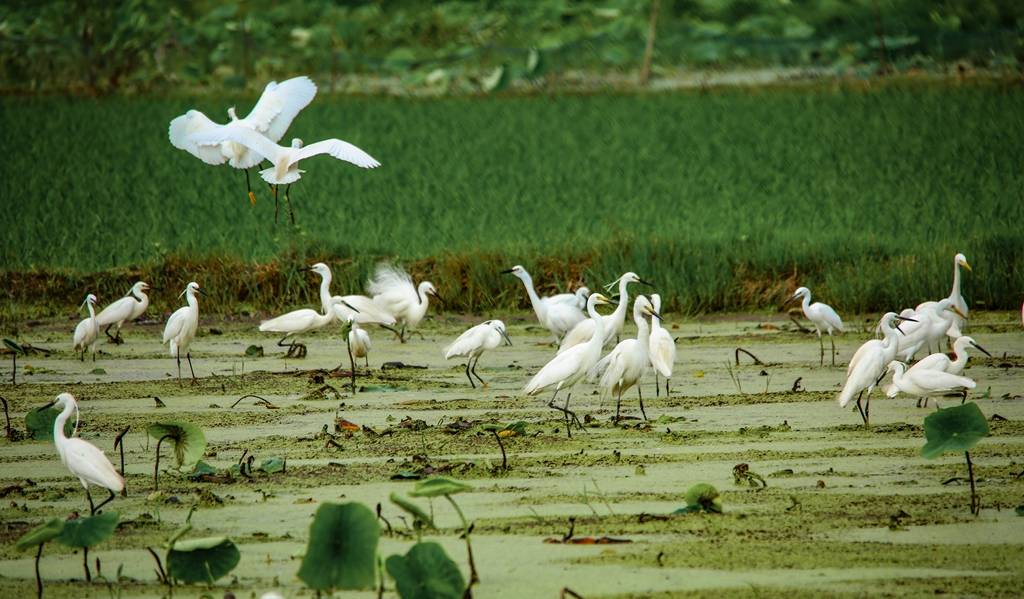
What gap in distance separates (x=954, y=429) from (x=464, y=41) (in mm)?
35006

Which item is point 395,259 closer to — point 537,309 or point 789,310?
point 537,309

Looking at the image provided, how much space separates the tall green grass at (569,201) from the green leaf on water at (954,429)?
5231 mm

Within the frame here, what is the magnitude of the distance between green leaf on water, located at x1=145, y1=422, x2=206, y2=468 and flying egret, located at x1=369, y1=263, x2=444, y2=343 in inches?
173

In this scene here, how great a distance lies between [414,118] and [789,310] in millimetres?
13481

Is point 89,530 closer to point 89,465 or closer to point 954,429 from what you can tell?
point 89,465

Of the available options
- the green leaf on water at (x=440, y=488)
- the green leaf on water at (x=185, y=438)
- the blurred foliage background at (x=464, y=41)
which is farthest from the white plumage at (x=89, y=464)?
the blurred foliage background at (x=464, y=41)

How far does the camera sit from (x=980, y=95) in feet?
75.2

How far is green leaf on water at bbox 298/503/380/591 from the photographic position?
15.8ft

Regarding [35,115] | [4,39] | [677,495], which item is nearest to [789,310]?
[677,495]

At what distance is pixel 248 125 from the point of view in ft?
30.5

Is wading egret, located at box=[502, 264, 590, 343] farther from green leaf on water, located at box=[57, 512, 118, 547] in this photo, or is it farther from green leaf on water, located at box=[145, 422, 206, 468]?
green leaf on water, located at box=[57, 512, 118, 547]

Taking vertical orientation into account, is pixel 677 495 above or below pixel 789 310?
above

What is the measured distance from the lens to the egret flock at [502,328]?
763cm

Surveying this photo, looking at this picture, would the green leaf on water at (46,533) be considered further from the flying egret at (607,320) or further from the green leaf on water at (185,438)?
the flying egret at (607,320)
